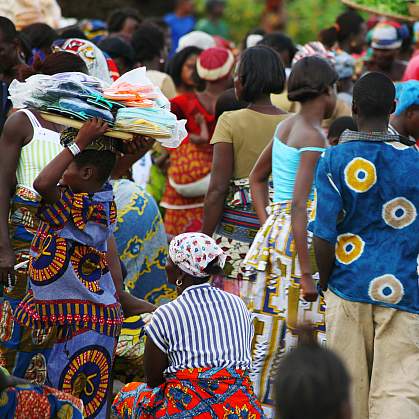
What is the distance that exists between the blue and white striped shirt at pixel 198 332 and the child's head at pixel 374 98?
1152 millimetres

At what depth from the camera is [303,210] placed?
5613mm

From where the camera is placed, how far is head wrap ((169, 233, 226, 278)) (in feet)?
15.2

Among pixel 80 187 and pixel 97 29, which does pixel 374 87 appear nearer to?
pixel 80 187

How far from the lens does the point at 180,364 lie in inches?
179

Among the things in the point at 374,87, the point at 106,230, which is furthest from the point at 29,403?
the point at 374,87

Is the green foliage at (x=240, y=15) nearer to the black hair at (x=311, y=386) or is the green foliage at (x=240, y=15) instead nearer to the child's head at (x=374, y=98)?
the child's head at (x=374, y=98)

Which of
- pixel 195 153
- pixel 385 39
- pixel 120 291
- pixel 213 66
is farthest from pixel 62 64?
pixel 385 39

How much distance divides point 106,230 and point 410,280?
1.46 metres

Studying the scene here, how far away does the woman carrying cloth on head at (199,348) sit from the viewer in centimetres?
453

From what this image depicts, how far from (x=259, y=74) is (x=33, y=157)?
5.83ft

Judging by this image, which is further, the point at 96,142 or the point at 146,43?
the point at 146,43

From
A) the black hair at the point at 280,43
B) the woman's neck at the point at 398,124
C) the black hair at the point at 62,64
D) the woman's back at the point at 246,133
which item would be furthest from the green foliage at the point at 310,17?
the black hair at the point at 62,64

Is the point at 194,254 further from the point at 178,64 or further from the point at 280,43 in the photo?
the point at 280,43

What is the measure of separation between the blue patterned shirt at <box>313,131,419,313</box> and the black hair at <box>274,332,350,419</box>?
204cm
